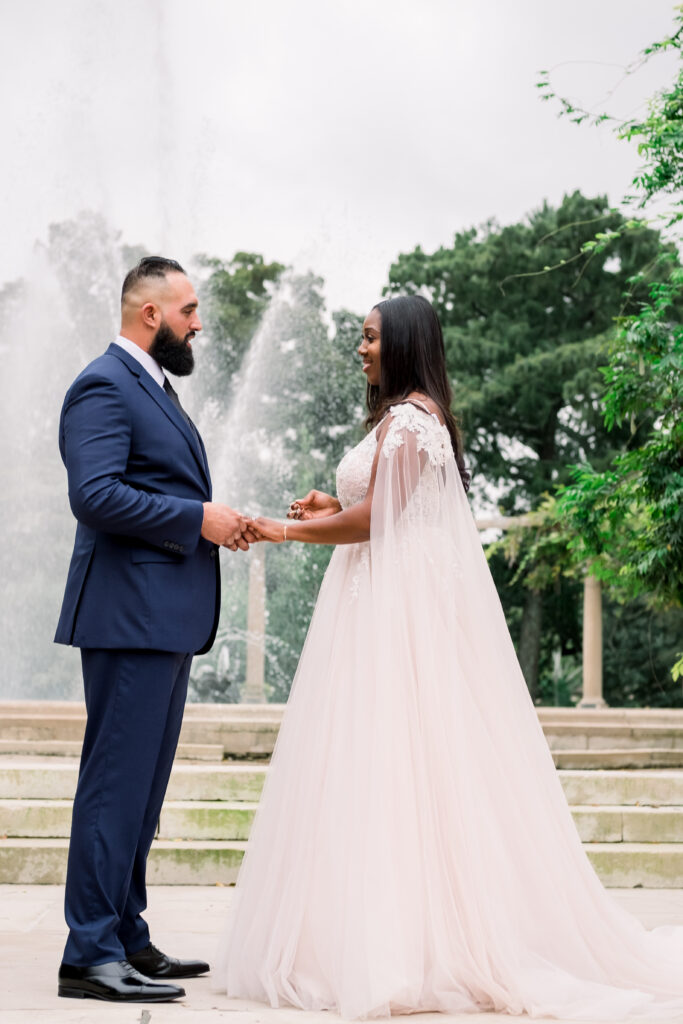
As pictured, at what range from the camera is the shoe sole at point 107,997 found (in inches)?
151

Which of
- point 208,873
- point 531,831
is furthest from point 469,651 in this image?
point 208,873

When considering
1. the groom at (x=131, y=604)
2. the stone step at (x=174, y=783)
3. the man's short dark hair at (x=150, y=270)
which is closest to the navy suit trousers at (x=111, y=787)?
the groom at (x=131, y=604)

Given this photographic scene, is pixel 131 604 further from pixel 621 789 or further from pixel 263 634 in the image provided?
pixel 263 634

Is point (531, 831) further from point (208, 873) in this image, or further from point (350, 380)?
point (350, 380)

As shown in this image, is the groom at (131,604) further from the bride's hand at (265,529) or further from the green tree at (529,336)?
the green tree at (529,336)

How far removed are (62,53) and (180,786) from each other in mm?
20569

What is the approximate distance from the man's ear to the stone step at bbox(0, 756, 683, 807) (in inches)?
156

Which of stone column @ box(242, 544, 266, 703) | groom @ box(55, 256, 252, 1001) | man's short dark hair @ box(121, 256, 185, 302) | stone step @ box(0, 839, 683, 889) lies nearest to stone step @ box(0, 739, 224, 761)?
stone step @ box(0, 839, 683, 889)

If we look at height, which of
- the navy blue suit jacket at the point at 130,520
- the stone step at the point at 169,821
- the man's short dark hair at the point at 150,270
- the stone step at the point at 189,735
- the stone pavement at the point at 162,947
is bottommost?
the stone pavement at the point at 162,947

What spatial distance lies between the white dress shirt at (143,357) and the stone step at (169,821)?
3.45m

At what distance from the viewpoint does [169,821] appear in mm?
7129

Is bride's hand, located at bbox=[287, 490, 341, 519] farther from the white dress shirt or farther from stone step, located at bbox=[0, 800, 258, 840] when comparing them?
stone step, located at bbox=[0, 800, 258, 840]

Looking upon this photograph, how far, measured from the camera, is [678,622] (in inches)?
966

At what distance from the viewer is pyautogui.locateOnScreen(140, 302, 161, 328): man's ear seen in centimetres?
434
